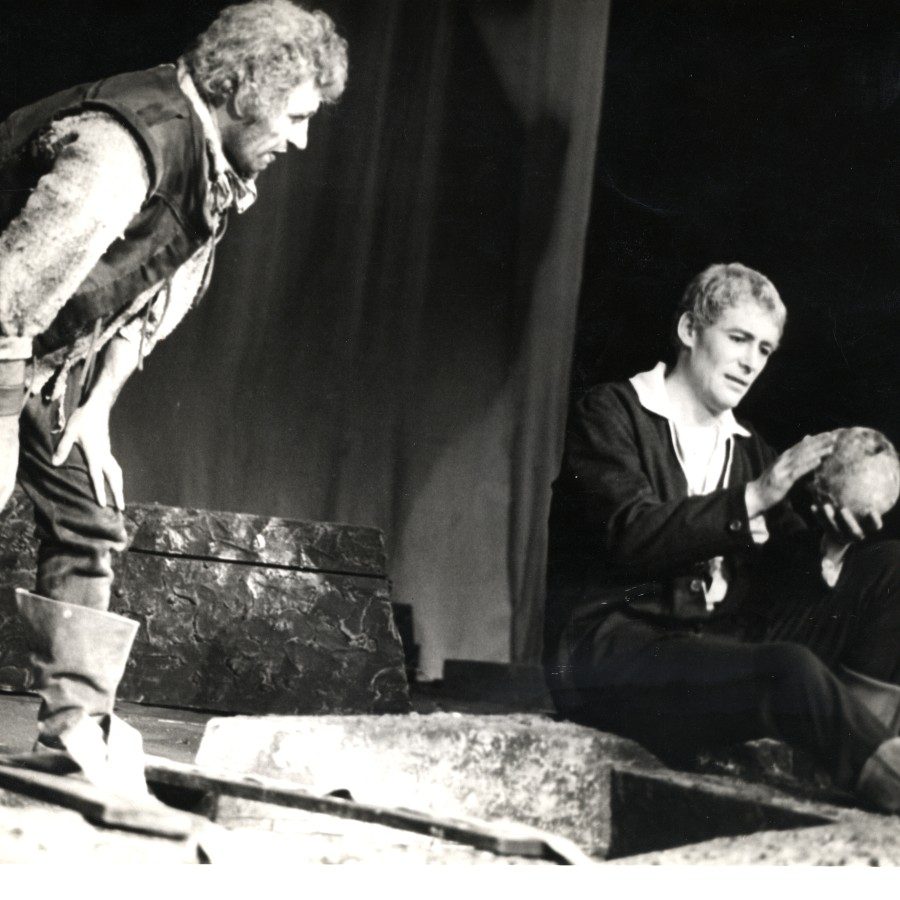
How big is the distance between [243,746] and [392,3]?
1.82 meters

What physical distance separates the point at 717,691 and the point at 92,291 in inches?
71.4

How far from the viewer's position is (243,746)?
3.11 metres

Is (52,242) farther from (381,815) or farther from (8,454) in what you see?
(381,815)

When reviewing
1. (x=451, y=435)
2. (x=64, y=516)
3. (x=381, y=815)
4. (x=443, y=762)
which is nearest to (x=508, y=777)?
(x=443, y=762)

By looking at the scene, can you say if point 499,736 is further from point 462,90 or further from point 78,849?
point 462,90

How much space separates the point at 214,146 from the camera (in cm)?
303

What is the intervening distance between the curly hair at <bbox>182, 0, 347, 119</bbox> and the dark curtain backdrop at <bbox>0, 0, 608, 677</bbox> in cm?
7

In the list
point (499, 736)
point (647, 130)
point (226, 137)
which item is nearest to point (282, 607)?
point (499, 736)

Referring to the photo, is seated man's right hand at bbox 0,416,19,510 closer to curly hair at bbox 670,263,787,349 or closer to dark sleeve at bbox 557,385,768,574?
dark sleeve at bbox 557,385,768,574

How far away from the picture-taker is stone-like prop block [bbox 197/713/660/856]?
3.11 meters

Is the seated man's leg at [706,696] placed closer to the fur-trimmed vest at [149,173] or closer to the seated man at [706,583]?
the seated man at [706,583]

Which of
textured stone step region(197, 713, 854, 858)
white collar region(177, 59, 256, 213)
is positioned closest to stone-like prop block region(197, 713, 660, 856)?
textured stone step region(197, 713, 854, 858)

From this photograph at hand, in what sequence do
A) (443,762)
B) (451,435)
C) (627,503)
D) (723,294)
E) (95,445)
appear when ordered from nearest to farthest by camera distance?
1. (95,445)
2. (443,762)
3. (451,435)
4. (627,503)
5. (723,294)

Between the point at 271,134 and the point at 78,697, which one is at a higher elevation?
the point at 271,134
